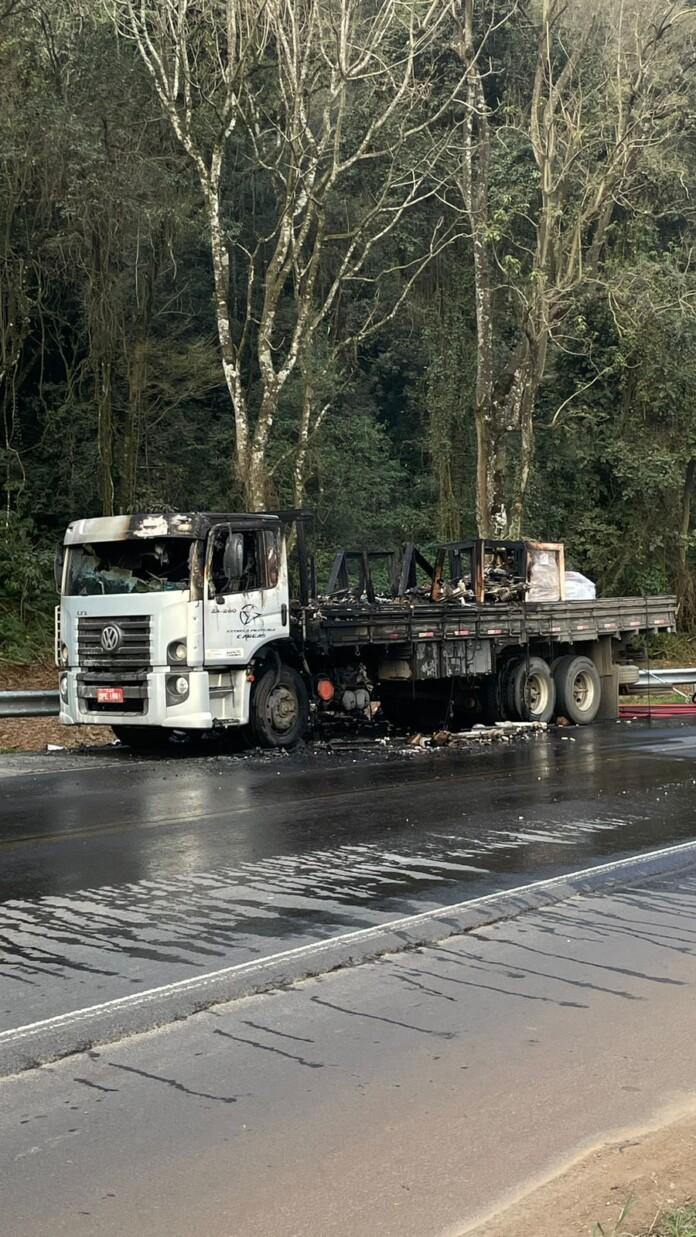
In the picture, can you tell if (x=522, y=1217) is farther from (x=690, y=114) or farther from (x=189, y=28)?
(x=690, y=114)

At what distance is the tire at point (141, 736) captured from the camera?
18.2 m

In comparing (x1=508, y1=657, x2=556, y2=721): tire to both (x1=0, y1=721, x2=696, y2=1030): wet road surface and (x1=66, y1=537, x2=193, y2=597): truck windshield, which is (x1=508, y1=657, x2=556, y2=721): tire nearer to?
(x1=0, y1=721, x2=696, y2=1030): wet road surface

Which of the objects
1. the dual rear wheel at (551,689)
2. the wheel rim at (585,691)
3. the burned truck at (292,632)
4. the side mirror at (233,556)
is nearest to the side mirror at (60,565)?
the burned truck at (292,632)

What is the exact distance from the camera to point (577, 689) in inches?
867

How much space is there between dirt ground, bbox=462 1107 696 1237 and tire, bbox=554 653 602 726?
56.2 feet

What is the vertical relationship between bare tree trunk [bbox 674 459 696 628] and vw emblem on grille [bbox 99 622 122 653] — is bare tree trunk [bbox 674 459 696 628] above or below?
above

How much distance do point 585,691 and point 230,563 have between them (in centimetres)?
755

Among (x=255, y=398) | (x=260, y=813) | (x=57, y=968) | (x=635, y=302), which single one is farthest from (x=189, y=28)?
(x=57, y=968)

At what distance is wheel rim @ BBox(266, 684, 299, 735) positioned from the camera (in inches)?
694

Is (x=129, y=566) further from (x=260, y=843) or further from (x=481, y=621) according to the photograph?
(x=260, y=843)

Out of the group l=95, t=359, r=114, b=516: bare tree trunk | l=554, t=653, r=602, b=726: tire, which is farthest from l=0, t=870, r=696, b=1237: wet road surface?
l=95, t=359, r=114, b=516: bare tree trunk

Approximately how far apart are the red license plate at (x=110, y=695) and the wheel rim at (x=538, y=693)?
277 inches

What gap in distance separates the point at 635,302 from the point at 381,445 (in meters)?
7.47

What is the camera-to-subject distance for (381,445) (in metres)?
34.5
